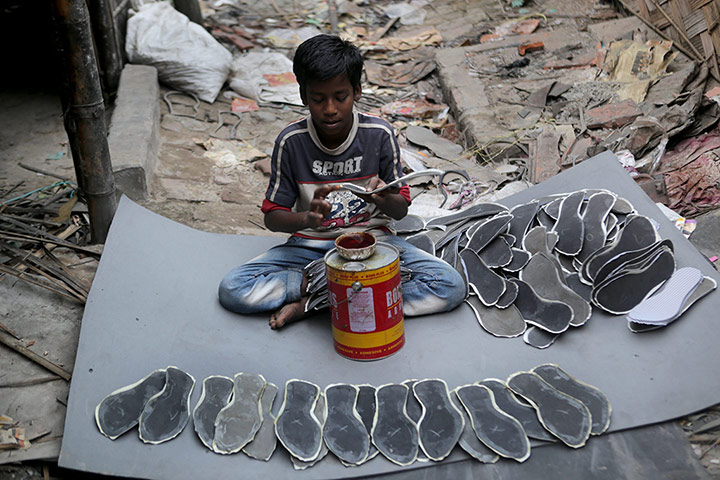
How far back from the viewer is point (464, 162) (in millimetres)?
4387

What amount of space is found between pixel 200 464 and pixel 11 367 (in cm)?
88

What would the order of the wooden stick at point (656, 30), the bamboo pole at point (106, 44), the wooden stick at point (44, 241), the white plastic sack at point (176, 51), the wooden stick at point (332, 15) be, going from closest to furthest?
1. the wooden stick at point (44, 241)
2. the wooden stick at point (656, 30)
3. the bamboo pole at point (106, 44)
4. the white plastic sack at point (176, 51)
5. the wooden stick at point (332, 15)

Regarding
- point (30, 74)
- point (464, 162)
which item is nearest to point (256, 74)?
point (30, 74)

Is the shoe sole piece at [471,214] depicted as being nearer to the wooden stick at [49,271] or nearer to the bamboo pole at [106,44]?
the wooden stick at [49,271]

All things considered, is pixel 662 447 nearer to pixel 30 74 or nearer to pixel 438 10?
pixel 30 74

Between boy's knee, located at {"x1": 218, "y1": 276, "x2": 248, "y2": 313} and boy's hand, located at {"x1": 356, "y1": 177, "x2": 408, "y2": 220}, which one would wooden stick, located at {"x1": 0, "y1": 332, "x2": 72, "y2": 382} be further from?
boy's hand, located at {"x1": 356, "y1": 177, "x2": 408, "y2": 220}

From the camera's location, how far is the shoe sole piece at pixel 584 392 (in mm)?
2127

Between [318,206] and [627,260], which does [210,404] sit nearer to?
[318,206]

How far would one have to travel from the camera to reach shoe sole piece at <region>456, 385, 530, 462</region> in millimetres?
2061

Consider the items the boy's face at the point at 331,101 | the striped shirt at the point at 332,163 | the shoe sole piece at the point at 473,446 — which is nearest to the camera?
the shoe sole piece at the point at 473,446

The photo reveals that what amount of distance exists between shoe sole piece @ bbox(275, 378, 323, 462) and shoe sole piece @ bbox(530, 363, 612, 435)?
2.60ft

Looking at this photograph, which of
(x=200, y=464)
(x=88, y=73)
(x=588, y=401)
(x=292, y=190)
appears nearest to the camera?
(x=200, y=464)

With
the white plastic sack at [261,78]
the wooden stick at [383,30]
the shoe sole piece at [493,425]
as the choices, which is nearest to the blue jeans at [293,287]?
the shoe sole piece at [493,425]

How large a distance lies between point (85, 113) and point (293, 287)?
126 centimetres
